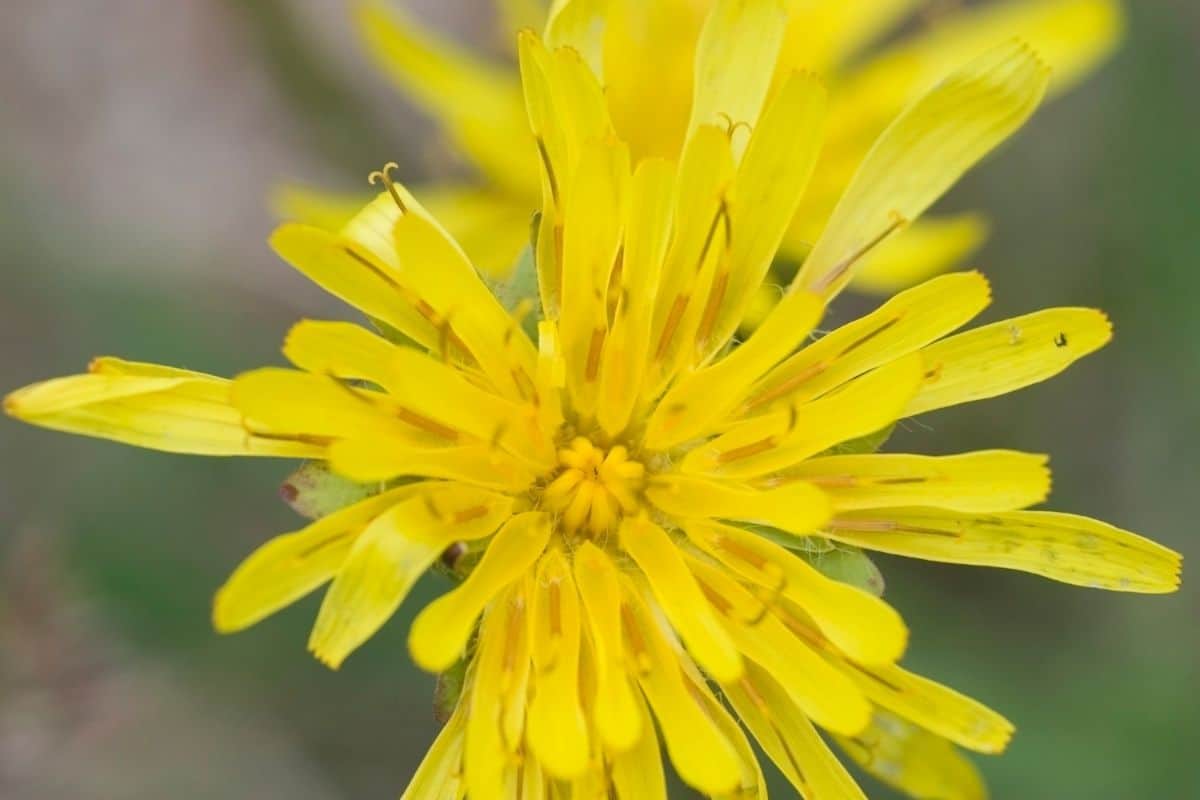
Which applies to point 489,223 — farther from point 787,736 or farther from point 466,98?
point 787,736

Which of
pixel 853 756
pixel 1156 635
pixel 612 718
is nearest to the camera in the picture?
pixel 612 718

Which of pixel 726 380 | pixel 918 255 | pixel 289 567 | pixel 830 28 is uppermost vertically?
pixel 830 28

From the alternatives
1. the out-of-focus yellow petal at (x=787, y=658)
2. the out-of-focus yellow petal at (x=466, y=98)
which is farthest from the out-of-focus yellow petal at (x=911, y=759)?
the out-of-focus yellow petal at (x=466, y=98)

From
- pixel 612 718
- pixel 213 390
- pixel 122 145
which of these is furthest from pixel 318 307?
pixel 612 718

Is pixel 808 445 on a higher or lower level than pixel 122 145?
lower

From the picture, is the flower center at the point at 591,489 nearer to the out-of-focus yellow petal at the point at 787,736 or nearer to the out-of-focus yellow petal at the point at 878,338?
the out-of-focus yellow petal at the point at 878,338

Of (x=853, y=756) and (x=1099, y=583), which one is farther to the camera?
(x=853, y=756)

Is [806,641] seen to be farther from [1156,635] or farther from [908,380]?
[1156,635]

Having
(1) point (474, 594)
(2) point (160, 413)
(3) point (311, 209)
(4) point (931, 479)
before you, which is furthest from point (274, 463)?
(4) point (931, 479)
